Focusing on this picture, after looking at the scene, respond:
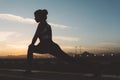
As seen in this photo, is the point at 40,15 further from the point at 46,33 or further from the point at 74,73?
the point at 74,73

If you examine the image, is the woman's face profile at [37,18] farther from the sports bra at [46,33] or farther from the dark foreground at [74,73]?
the dark foreground at [74,73]

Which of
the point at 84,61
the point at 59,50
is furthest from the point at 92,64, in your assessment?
the point at 59,50

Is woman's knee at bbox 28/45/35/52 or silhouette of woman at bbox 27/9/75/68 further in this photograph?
woman's knee at bbox 28/45/35/52

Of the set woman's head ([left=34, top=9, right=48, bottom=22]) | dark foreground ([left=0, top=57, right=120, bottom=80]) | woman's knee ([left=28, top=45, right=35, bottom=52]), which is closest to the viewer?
woman's head ([left=34, top=9, right=48, bottom=22])

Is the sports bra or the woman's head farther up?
the woman's head

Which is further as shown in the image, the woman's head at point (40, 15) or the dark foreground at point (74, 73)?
the dark foreground at point (74, 73)

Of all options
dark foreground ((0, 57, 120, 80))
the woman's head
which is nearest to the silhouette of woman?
the woman's head

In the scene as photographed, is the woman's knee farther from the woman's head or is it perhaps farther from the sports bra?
the woman's head

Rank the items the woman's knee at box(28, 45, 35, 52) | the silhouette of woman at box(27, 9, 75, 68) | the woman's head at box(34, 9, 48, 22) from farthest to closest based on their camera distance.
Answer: the woman's knee at box(28, 45, 35, 52)
the woman's head at box(34, 9, 48, 22)
the silhouette of woman at box(27, 9, 75, 68)

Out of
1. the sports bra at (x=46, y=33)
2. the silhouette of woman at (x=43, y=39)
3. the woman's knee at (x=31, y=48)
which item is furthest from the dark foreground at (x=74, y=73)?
the sports bra at (x=46, y=33)

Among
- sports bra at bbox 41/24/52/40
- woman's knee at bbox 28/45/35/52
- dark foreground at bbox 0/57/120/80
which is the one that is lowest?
dark foreground at bbox 0/57/120/80

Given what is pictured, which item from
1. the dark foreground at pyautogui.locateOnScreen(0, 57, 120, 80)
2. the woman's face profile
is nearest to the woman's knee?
the dark foreground at pyautogui.locateOnScreen(0, 57, 120, 80)

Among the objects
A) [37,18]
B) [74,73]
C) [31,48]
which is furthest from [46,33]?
[74,73]

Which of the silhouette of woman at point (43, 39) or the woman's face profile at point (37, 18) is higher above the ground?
the woman's face profile at point (37, 18)
